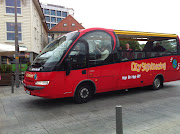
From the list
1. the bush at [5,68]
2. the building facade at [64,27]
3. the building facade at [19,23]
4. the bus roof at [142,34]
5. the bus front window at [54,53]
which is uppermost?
the building facade at [64,27]

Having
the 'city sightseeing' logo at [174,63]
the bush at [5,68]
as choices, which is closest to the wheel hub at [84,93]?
the 'city sightseeing' logo at [174,63]

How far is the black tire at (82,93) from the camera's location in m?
6.69

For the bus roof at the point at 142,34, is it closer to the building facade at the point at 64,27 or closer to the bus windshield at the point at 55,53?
the bus windshield at the point at 55,53

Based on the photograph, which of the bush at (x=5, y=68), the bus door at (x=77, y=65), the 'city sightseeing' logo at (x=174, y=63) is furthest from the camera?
the bush at (x=5, y=68)

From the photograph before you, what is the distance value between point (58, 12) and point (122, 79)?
83.1 meters

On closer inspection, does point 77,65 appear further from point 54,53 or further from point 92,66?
point 54,53

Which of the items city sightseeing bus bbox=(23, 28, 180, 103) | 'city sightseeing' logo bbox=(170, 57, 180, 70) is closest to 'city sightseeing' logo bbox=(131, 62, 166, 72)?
city sightseeing bus bbox=(23, 28, 180, 103)

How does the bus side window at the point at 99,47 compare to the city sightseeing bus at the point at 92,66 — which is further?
the bus side window at the point at 99,47

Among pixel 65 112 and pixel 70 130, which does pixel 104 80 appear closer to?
pixel 65 112

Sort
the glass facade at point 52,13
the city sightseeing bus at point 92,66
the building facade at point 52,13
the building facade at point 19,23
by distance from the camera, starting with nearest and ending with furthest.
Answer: the city sightseeing bus at point 92,66 → the building facade at point 19,23 → the building facade at point 52,13 → the glass facade at point 52,13

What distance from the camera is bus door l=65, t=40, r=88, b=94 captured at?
251 inches

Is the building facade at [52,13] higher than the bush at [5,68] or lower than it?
higher

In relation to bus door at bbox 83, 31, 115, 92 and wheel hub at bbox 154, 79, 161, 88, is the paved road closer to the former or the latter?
bus door at bbox 83, 31, 115, 92

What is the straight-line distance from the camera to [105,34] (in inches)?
296
